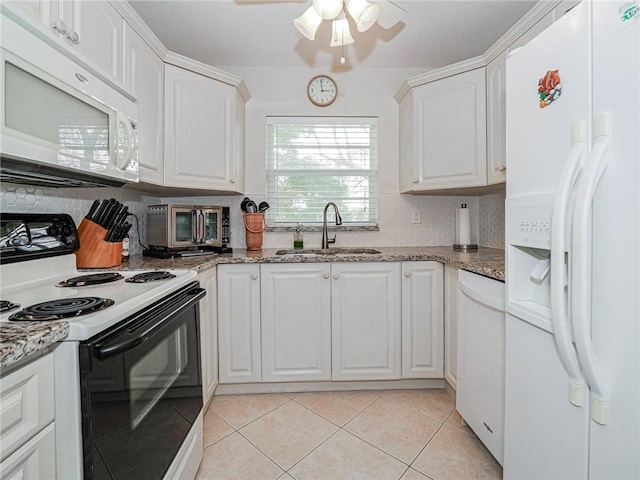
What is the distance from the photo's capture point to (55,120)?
3.26 ft

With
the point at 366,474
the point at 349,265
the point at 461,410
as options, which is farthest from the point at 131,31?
the point at 461,410

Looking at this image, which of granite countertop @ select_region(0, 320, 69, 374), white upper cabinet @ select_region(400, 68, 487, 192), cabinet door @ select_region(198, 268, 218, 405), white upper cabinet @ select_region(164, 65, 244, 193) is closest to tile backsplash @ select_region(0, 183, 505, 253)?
white upper cabinet @ select_region(400, 68, 487, 192)

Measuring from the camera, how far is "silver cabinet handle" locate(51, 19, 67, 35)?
109 centimetres

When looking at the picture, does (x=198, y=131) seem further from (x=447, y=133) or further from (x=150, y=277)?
(x=447, y=133)

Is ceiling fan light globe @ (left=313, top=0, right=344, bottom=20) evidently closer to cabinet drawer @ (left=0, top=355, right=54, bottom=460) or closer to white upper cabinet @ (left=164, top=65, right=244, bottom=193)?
white upper cabinet @ (left=164, top=65, right=244, bottom=193)

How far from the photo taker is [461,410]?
1.66 meters

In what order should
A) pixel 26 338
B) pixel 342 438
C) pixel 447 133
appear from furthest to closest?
pixel 447 133, pixel 342 438, pixel 26 338

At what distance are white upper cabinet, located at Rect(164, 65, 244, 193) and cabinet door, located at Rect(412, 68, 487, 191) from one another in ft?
4.43

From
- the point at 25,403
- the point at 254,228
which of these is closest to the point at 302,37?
the point at 254,228

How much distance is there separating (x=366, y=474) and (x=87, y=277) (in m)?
1.48

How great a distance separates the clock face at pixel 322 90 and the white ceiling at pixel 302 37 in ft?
0.38

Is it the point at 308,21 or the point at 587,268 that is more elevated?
the point at 308,21

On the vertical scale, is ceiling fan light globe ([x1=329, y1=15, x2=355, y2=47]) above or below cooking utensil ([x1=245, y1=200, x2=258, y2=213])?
above

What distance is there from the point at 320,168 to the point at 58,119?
187 centimetres
